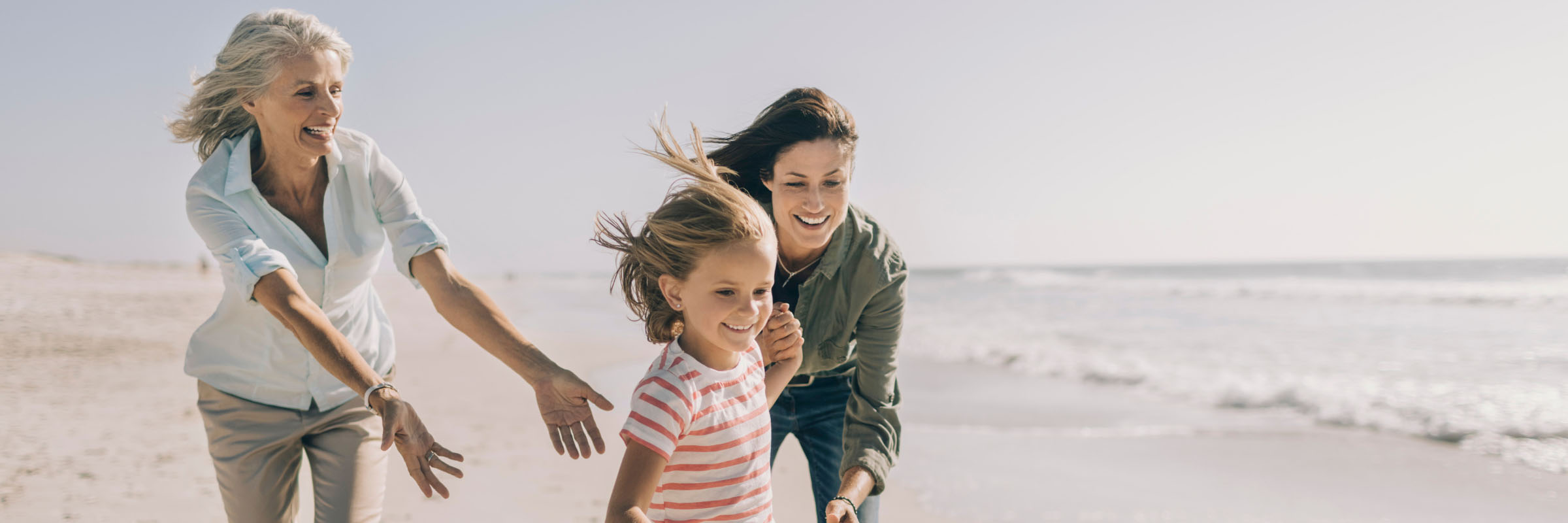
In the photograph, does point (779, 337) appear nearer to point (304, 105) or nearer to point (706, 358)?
point (706, 358)

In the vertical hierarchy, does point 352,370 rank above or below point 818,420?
above

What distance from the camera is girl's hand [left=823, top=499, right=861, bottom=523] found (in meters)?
2.20

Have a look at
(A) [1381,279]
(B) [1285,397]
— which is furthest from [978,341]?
(A) [1381,279]

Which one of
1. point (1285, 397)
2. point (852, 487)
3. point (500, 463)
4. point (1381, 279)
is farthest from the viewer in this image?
point (1381, 279)

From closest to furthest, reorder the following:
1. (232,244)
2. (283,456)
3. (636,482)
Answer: (636,482), (232,244), (283,456)

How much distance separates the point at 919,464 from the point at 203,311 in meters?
17.0

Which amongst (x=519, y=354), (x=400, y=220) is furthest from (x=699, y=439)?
(x=400, y=220)

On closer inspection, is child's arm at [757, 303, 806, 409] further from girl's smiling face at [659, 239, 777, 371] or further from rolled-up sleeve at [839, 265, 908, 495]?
rolled-up sleeve at [839, 265, 908, 495]

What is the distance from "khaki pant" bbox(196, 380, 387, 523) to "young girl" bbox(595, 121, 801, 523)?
108 centimetres

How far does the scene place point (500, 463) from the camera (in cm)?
636

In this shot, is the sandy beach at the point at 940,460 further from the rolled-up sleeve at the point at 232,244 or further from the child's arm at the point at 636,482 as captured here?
the child's arm at the point at 636,482

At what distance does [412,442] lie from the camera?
1.97 meters

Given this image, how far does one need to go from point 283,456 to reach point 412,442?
2.67ft

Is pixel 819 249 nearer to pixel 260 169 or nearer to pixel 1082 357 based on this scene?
pixel 260 169
